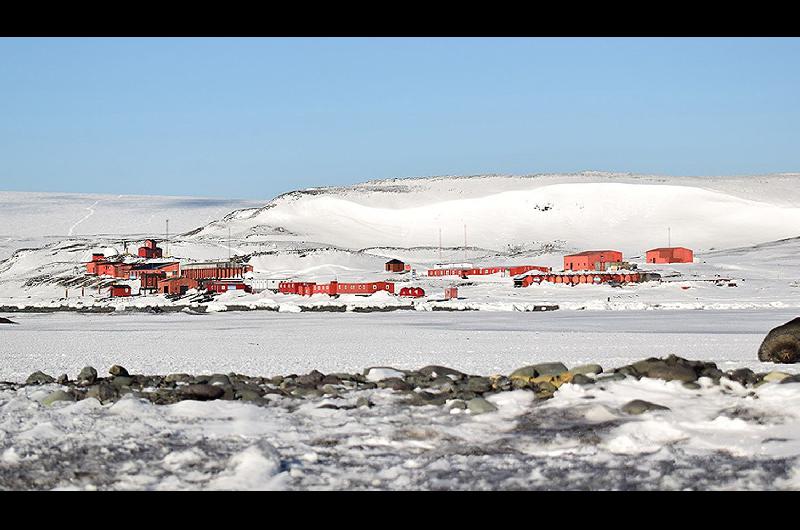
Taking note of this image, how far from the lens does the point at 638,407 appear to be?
880cm

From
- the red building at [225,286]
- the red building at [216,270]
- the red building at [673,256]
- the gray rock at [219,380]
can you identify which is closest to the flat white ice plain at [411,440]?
the gray rock at [219,380]

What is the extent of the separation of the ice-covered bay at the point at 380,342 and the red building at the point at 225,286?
1536 centimetres

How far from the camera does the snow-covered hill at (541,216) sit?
102 meters

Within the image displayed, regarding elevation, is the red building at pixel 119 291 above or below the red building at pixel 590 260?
below

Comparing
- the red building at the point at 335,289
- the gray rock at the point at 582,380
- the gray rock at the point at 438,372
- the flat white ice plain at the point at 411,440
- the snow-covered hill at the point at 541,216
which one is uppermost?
the snow-covered hill at the point at 541,216

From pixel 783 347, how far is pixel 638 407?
15.8 feet

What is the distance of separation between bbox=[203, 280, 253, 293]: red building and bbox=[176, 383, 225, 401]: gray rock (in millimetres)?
32091

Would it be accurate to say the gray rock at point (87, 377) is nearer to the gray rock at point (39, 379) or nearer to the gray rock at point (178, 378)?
the gray rock at point (39, 379)

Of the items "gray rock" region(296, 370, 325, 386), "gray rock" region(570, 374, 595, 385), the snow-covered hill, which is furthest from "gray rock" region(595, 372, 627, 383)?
the snow-covered hill

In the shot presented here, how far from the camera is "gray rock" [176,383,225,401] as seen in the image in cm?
992

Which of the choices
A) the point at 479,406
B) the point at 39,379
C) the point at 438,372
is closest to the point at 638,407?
the point at 479,406

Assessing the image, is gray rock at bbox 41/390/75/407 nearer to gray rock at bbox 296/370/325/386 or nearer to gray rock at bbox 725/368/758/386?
gray rock at bbox 296/370/325/386

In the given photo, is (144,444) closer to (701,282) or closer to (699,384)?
(699,384)

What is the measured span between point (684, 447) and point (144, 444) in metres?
4.49
